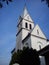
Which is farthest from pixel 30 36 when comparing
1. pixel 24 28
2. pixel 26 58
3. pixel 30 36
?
pixel 26 58

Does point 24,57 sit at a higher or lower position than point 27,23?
lower

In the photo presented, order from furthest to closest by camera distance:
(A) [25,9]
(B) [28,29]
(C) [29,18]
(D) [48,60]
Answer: (A) [25,9] < (C) [29,18] < (B) [28,29] < (D) [48,60]

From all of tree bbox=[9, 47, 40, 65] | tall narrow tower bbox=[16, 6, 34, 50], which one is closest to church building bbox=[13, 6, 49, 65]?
tall narrow tower bbox=[16, 6, 34, 50]

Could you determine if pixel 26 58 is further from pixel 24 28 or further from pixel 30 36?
pixel 24 28

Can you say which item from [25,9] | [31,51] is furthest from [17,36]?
[31,51]

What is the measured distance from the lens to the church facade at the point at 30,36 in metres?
27.2

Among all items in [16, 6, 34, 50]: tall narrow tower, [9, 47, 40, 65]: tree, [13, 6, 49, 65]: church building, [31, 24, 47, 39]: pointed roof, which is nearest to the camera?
[9, 47, 40, 65]: tree

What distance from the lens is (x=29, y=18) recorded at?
34469mm

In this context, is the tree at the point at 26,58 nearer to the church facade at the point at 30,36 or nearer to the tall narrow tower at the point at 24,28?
the church facade at the point at 30,36

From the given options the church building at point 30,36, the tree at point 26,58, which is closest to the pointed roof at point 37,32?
the church building at point 30,36

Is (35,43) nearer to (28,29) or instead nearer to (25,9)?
(28,29)

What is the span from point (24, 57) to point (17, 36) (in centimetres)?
1302

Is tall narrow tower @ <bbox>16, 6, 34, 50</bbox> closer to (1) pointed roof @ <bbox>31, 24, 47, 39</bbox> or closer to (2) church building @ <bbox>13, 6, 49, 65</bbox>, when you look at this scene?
(2) church building @ <bbox>13, 6, 49, 65</bbox>

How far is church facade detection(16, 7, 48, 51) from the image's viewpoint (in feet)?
89.2
